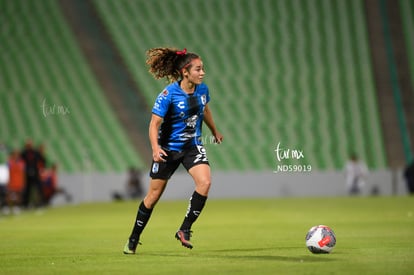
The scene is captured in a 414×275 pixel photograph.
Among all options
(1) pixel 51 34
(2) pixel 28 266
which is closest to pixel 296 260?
(2) pixel 28 266

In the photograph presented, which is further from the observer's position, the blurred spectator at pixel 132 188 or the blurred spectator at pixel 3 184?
the blurred spectator at pixel 132 188

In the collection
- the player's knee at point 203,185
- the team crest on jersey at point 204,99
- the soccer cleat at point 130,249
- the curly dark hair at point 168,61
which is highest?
the curly dark hair at point 168,61

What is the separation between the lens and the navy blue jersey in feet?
32.4

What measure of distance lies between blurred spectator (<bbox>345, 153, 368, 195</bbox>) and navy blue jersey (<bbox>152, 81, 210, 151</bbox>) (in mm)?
21171

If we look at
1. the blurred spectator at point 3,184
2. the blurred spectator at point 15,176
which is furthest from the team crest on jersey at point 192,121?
the blurred spectator at point 3,184

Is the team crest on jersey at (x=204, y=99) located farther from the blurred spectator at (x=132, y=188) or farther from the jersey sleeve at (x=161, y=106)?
the blurred spectator at (x=132, y=188)

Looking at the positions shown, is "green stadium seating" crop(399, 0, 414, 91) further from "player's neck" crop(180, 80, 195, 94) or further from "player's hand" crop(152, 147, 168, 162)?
"player's hand" crop(152, 147, 168, 162)

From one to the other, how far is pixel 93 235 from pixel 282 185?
60.0ft

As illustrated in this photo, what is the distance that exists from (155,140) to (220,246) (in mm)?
2191

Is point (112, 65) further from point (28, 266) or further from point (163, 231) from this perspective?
point (28, 266)

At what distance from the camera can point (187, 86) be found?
9.98 metres

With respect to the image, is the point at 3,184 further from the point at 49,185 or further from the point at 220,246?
the point at 220,246

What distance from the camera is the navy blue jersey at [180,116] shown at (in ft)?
32.4

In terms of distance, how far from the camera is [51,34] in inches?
1403
